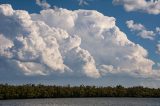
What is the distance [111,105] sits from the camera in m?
170

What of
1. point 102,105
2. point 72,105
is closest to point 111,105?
point 102,105

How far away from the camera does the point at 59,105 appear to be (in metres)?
168

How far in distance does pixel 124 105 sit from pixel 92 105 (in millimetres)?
12552

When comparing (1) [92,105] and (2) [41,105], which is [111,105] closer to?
(1) [92,105]

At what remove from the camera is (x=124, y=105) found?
564 feet

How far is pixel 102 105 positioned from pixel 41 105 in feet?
74.7

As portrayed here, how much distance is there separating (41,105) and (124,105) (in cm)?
3163

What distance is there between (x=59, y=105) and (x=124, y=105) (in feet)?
82.1

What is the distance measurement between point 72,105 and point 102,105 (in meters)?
11.3

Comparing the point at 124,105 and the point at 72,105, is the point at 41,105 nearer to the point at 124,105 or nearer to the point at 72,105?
the point at 72,105

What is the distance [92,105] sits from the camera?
16950 cm

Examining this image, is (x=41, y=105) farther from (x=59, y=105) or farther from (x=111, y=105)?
(x=111, y=105)

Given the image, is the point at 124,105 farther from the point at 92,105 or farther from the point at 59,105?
the point at 59,105

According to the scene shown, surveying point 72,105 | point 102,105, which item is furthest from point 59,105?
point 102,105
